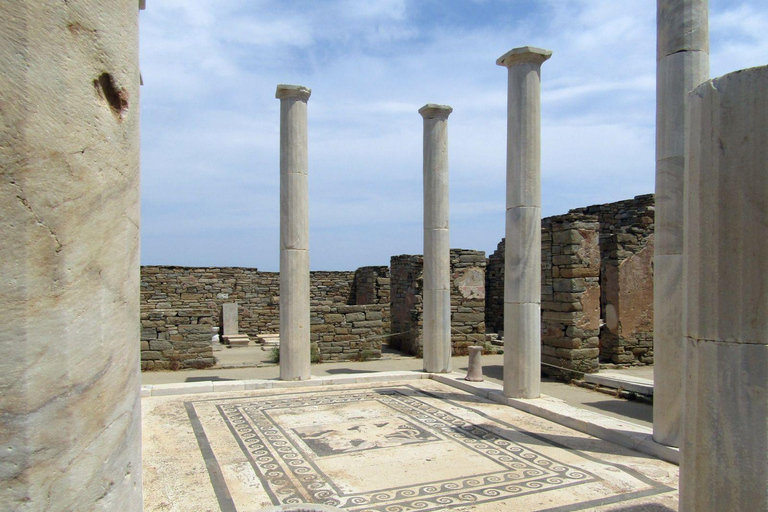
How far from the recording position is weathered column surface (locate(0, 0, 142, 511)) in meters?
1.42

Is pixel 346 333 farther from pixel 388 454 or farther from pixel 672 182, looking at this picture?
pixel 672 182

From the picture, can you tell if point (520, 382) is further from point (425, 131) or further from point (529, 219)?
point (425, 131)

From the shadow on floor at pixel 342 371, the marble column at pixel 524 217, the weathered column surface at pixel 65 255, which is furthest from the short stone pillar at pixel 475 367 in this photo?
the weathered column surface at pixel 65 255

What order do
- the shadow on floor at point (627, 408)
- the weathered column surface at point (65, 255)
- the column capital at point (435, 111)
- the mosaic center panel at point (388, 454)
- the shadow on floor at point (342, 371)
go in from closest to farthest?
the weathered column surface at point (65, 255)
the mosaic center panel at point (388, 454)
the shadow on floor at point (627, 408)
the column capital at point (435, 111)
the shadow on floor at point (342, 371)

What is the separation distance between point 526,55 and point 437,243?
3995 millimetres

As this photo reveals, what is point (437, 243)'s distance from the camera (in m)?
11.0

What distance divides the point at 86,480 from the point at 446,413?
6.69 m

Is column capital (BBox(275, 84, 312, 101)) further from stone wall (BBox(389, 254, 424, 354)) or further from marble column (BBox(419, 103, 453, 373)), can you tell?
stone wall (BBox(389, 254, 424, 354))

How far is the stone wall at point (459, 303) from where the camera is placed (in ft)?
48.0

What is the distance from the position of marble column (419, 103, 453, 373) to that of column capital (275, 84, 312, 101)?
234 cm

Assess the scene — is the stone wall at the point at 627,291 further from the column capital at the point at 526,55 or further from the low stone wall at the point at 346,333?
the low stone wall at the point at 346,333

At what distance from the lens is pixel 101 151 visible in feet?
5.27

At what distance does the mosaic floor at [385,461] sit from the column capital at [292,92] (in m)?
5.33

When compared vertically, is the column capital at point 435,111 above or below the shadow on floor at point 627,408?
above
